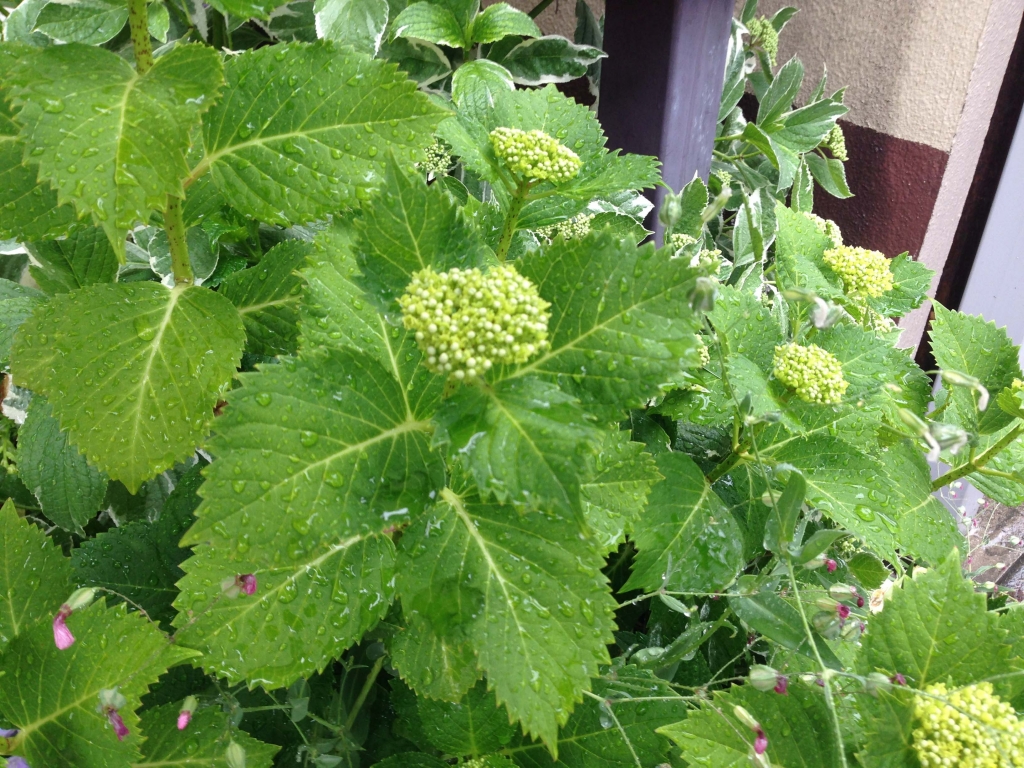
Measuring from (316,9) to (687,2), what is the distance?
0.42 metres

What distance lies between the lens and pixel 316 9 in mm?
770

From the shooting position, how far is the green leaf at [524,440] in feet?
1.10

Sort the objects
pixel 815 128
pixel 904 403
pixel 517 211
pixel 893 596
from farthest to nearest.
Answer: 1. pixel 815 128
2. pixel 904 403
3. pixel 517 211
4. pixel 893 596

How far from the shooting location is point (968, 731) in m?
0.40

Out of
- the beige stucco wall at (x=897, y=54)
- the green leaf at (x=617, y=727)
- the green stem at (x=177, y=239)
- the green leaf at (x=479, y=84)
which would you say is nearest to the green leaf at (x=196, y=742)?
the green leaf at (x=617, y=727)

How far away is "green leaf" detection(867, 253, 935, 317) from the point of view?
0.73 m

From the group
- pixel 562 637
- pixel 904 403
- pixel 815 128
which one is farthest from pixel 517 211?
pixel 815 128

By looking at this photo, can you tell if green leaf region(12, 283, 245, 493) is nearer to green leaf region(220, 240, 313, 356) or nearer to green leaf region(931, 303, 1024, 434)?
green leaf region(220, 240, 313, 356)

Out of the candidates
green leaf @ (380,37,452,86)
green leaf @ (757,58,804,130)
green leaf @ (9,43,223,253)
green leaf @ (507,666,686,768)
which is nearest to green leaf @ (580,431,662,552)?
green leaf @ (507,666,686,768)

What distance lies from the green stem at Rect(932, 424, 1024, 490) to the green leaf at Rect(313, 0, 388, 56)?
0.75 metres

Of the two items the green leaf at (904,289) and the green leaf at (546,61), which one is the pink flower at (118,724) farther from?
the green leaf at (546,61)

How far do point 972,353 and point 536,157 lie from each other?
0.53m

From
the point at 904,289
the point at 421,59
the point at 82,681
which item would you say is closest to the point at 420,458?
the point at 82,681

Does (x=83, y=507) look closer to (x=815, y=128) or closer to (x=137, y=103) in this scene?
(x=137, y=103)
